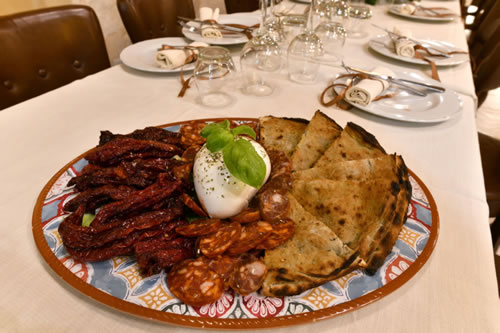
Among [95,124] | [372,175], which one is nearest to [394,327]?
[372,175]

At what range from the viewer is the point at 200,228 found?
94 cm

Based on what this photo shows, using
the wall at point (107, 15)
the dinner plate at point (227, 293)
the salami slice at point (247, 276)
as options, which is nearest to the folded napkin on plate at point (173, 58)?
the dinner plate at point (227, 293)

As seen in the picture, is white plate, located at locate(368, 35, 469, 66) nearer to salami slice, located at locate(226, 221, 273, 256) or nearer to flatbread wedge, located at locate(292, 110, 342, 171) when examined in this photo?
flatbread wedge, located at locate(292, 110, 342, 171)

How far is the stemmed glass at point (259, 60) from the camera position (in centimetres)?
200

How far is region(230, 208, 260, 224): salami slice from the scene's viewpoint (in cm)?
98

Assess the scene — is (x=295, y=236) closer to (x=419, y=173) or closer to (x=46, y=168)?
(x=419, y=173)

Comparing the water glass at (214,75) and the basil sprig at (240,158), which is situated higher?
the basil sprig at (240,158)

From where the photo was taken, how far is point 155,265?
0.88 meters

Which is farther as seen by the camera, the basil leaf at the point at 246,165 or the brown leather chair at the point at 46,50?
the brown leather chair at the point at 46,50

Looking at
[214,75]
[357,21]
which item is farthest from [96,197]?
[357,21]

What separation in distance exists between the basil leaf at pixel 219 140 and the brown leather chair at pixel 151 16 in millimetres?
2243

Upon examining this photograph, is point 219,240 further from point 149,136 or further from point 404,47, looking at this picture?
point 404,47

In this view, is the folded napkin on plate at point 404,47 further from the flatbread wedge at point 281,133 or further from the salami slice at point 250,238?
the salami slice at point 250,238

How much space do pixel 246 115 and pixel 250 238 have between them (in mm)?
946
